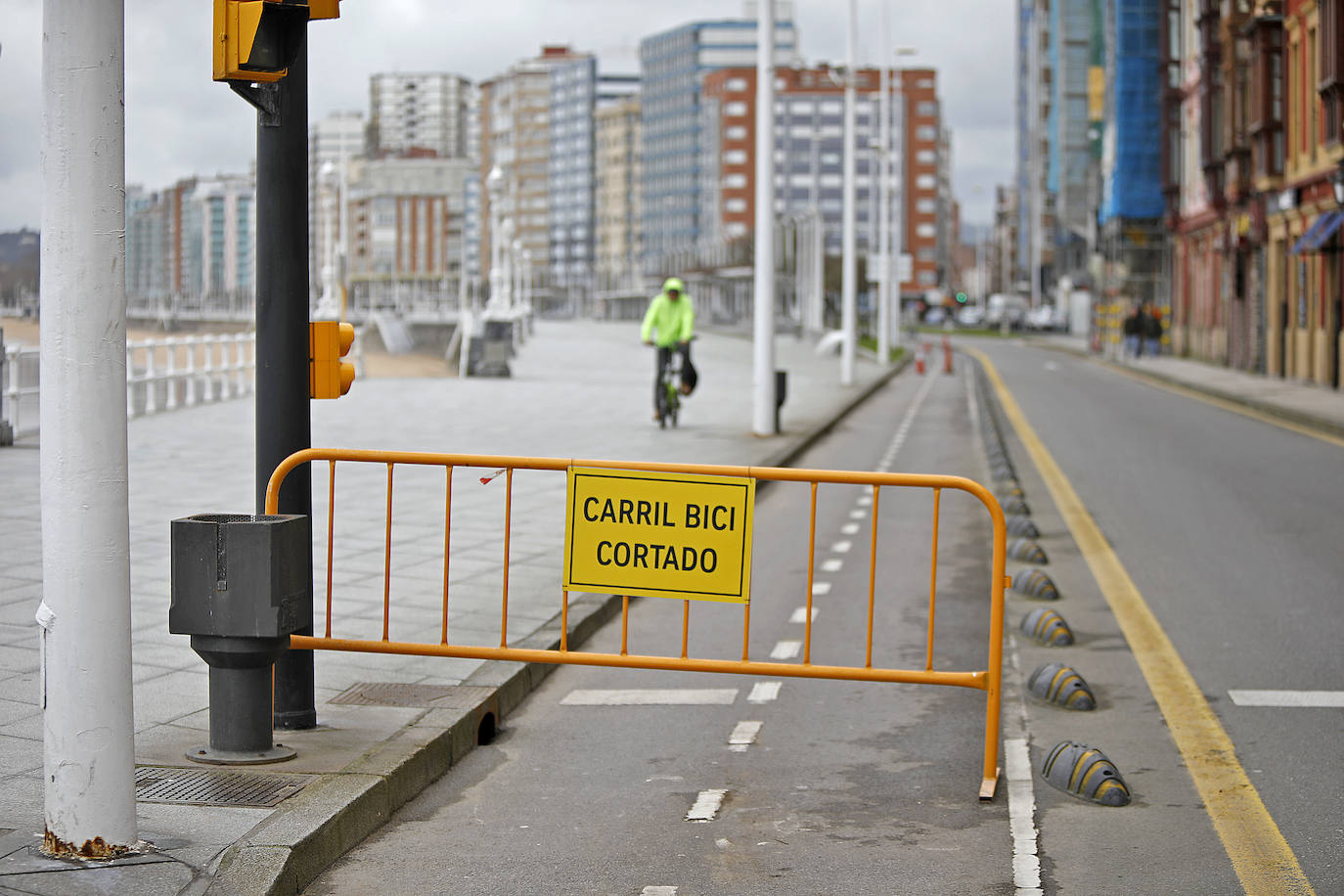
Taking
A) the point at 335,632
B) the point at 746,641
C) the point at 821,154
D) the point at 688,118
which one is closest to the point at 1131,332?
the point at 335,632

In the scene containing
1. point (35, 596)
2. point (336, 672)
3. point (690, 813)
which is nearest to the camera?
point (690, 813)

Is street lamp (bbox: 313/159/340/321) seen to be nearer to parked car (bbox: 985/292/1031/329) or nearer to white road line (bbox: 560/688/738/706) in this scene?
white road line (bbox: 560/688/738/706)

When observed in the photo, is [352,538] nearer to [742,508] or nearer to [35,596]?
[35,596]

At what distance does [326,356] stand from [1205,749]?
3630 mm

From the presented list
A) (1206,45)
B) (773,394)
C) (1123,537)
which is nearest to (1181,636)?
(1123,537)

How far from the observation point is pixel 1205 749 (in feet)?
21.7

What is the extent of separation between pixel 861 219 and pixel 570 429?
15358 centimetres

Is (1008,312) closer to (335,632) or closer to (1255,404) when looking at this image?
(1255,404)

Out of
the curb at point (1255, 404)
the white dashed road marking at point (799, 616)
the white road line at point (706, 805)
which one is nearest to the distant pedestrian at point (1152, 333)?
the curb at point (1255, 404)

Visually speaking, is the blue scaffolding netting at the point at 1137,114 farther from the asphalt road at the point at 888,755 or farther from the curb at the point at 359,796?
the curb at the point at 359,796

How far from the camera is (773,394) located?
21.2 meters

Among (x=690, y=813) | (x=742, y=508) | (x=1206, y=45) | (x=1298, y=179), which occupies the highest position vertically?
(x=1206, y=45)

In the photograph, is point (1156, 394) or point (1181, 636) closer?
point (1181, 636)

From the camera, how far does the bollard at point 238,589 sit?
17.9 ft
